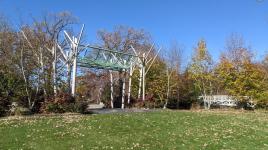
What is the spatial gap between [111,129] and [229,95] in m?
24.5

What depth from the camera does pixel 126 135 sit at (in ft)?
45.7

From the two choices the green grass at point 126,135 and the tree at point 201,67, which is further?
the tree at point 201,67

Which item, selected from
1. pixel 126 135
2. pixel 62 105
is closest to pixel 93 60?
pixel 62 105

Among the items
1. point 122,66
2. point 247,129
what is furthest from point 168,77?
point 247,129

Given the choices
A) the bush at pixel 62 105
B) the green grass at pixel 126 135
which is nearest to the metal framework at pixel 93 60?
the bush at pixel 62 105

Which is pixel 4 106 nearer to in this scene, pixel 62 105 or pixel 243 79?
pixel 62 105

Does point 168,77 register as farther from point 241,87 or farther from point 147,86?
point 241,87

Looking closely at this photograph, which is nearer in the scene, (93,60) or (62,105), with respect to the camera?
(62,105)

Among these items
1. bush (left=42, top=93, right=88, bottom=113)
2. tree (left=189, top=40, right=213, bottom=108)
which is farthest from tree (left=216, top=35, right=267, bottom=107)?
bush (left=42, top=93, right=88, bottom=113)

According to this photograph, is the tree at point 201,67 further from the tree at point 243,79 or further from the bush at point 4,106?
the bush at point 4,106

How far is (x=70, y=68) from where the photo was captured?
2709cm

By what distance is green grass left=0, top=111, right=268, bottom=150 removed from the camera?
12086 millimetres

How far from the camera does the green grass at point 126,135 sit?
476 inches

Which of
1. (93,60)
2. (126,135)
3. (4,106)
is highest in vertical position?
(93,60)
